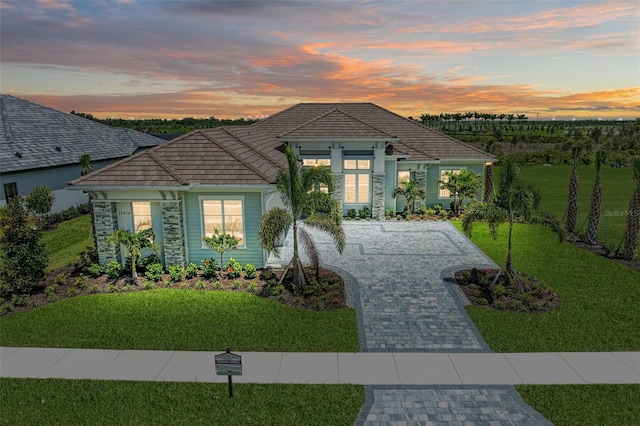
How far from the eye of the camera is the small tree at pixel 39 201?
24.5 m

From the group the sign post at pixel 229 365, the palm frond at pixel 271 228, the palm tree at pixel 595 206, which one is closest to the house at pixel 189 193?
the palm frond at pixel 271 228

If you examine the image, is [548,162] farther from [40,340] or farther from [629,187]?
[40,340]

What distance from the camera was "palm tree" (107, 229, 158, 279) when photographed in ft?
52.5

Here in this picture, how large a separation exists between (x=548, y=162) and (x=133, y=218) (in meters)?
56.9

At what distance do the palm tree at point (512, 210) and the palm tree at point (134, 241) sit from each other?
12.0 meters

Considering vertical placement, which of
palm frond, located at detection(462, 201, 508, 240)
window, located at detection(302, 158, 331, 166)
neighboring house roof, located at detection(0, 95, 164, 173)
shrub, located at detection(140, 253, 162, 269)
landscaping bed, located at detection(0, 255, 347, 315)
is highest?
neighboring house roof, located at detection(0, 95, 164, 173)

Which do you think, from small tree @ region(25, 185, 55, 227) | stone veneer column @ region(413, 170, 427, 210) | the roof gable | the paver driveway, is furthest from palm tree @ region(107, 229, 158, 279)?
stone veneer column @ region(413, 170, 427, 210)

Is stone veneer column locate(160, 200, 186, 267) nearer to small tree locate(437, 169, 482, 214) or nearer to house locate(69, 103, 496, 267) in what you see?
house locate(69, 103, 496, 267)

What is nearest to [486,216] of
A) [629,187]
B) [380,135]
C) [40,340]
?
[380,135]

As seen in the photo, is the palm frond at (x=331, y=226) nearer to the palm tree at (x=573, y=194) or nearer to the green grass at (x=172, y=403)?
the green grass at (x=172, y=403)

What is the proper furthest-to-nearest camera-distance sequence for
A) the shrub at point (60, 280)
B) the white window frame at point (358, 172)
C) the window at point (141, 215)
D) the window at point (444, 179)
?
the window at point (444, 179) < the white window frame at point (358, 172) < the window at point (141, 215) < the shrub at point (60, 280)

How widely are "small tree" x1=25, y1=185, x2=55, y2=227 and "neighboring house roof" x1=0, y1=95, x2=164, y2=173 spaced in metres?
1.83

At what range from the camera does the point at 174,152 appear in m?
18.6

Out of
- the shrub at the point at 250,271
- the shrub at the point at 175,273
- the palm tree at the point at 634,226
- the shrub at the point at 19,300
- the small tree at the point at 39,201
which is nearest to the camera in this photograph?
the shrub at the point at 19,300
